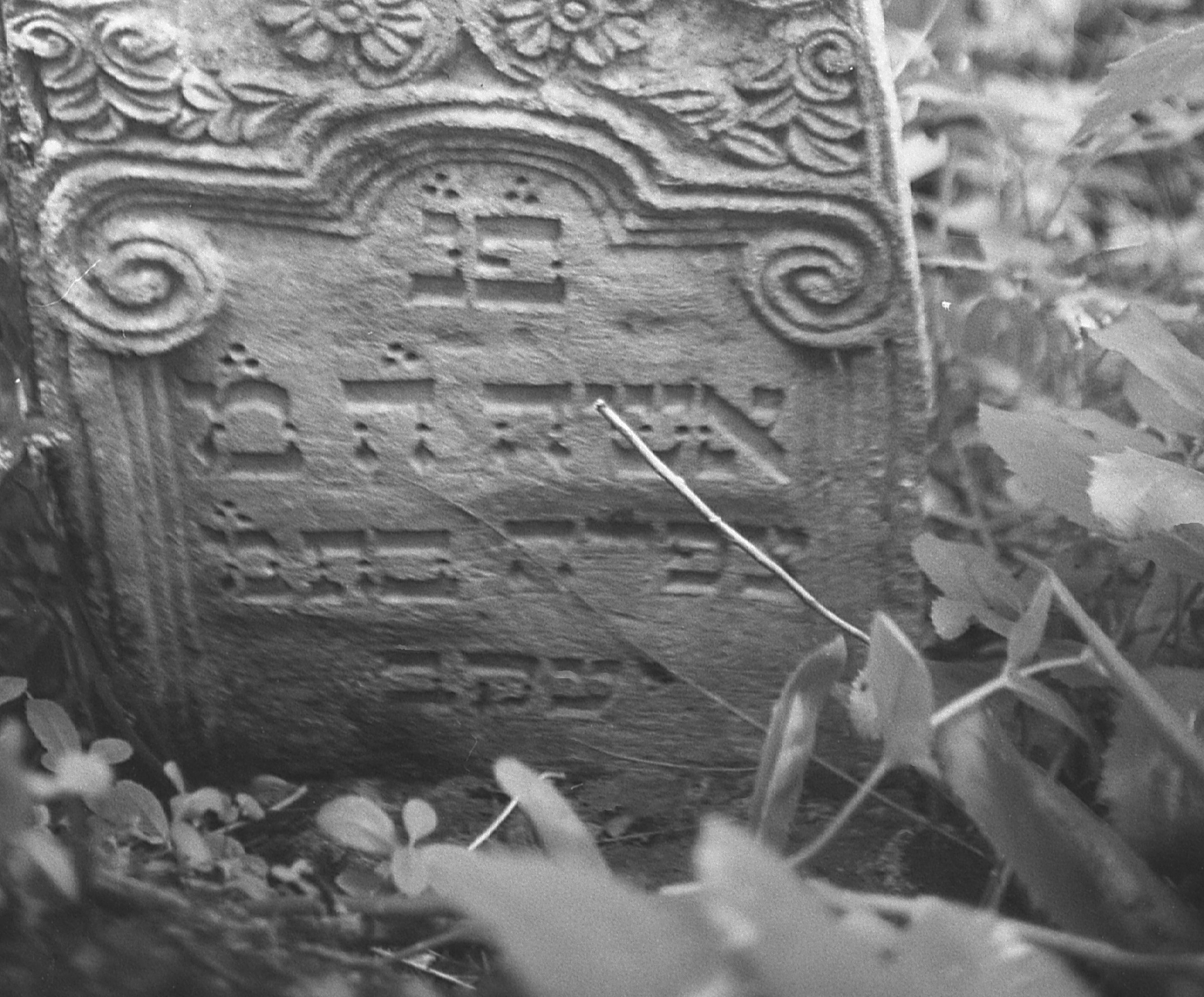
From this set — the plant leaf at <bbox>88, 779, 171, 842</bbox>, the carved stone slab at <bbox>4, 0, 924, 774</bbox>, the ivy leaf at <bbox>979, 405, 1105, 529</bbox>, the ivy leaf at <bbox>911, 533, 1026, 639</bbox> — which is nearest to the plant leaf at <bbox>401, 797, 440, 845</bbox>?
the plant leaf at <bbox>88, 779, 171, 842</bbox>

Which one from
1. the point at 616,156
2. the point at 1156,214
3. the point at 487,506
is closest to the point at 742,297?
the point at 616,156

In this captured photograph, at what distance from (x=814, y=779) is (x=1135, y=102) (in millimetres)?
727

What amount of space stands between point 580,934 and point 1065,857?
460 millimetres

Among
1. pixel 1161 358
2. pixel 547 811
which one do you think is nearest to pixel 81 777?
pixel 547 811

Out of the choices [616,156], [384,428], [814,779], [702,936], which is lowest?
[814,779]

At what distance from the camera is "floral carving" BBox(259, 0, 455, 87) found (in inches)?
43.9

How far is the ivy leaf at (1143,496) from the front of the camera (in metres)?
0.99

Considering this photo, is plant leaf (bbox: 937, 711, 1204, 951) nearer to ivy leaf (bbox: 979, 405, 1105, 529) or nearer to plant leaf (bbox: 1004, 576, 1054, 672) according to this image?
plant leaf (bbox: 1004, 576, 1054, 672)

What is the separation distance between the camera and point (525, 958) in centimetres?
49

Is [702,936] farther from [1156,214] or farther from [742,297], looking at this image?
[1156,214]

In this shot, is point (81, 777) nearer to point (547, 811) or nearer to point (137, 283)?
point (547, 811)

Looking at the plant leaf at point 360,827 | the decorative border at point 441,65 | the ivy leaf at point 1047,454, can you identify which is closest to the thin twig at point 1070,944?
the plant leaf at point 360,827

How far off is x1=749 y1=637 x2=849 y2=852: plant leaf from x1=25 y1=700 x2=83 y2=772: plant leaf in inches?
23.6

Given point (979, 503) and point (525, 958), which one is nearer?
point (525, 958)
